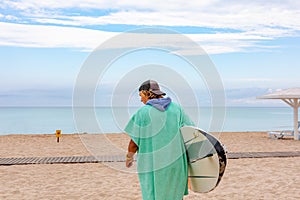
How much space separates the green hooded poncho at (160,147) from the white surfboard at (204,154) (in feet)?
0.18

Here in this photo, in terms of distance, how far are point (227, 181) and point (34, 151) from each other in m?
5.90

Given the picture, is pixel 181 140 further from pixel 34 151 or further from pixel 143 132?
pixel 34 151

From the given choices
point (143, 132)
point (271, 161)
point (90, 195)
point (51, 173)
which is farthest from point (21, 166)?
point (143, 132)

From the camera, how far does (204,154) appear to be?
11.6 ft

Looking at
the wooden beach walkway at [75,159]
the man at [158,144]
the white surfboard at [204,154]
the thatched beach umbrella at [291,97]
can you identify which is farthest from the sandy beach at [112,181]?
the thatched beach umbrella at [291,97]

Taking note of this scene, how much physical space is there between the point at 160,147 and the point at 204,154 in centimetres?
34

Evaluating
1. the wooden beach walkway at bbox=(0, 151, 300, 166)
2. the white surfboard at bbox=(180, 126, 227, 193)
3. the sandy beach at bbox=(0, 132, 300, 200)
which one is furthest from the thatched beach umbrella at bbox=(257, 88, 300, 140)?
the white surfboard at bbox=(180, 126, 227, 193)

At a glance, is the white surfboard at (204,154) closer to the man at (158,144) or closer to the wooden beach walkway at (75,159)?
the man at (158,144)

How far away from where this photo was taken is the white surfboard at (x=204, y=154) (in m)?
3.52

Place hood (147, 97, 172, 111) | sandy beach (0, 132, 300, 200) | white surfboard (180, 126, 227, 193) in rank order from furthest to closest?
sandy beach (0, 132, 300, 200) → white surfboard (180, 126, 227, 193) → hood (147, 97, 172, 111)

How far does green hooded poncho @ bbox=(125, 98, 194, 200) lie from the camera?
3.43m

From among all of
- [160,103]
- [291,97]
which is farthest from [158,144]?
[291,97]

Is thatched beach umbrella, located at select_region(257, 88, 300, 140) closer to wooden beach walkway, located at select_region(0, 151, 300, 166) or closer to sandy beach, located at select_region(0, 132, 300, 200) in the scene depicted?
wooden beach walkway, located at select_region(0, 151, 300, 166)

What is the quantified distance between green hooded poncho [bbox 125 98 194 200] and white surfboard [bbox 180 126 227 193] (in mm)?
55
